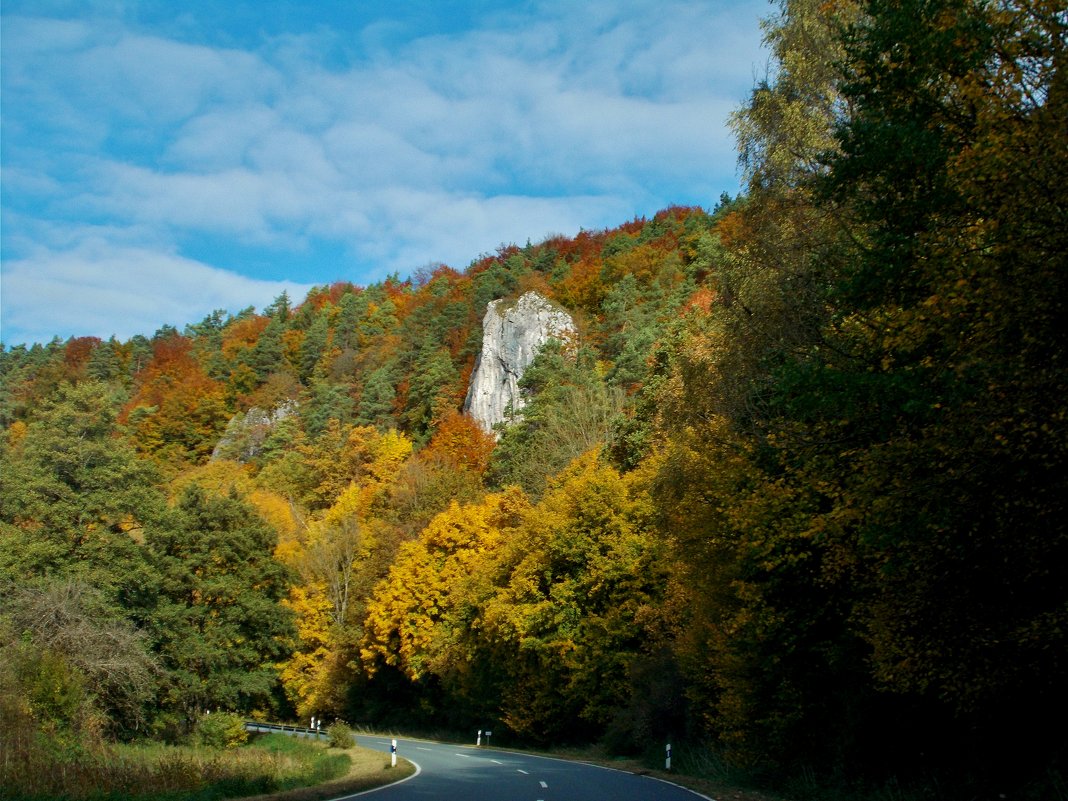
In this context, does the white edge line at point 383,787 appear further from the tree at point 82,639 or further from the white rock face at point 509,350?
the white rock face at point 509,350

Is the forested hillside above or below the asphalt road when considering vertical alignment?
above

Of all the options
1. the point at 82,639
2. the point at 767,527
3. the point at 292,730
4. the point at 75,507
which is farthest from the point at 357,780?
the point at 292,730

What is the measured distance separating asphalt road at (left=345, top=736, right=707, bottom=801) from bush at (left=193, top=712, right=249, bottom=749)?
11991mm

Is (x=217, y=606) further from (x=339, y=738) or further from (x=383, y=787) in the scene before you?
(x=383, y=787)

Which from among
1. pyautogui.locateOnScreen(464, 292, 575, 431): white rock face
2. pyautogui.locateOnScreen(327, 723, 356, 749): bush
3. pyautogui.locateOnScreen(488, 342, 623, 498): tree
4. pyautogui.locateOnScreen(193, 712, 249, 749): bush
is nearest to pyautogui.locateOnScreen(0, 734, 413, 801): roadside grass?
pyautogui.locateOnScreen(327, 723, 356, 749): bush

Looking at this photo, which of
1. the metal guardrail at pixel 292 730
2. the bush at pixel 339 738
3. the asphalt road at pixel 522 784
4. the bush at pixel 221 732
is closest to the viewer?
the asphalt road at pixel 522 784

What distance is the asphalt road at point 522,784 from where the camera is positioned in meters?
14.9

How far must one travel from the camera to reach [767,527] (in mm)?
15680

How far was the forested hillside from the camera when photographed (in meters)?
9.43

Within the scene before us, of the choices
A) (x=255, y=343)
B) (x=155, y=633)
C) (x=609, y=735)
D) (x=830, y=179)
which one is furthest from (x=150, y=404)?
(x=830, y=179)

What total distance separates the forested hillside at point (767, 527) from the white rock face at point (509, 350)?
22.6m

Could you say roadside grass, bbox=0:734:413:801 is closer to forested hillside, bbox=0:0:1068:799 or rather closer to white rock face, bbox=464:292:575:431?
forested hillside, bbox=0:0:1068:799

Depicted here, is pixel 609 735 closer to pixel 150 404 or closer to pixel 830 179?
pixel 830 179

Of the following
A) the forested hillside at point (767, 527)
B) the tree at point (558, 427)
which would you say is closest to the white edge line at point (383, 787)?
the forested hillside at point (767, 527)
